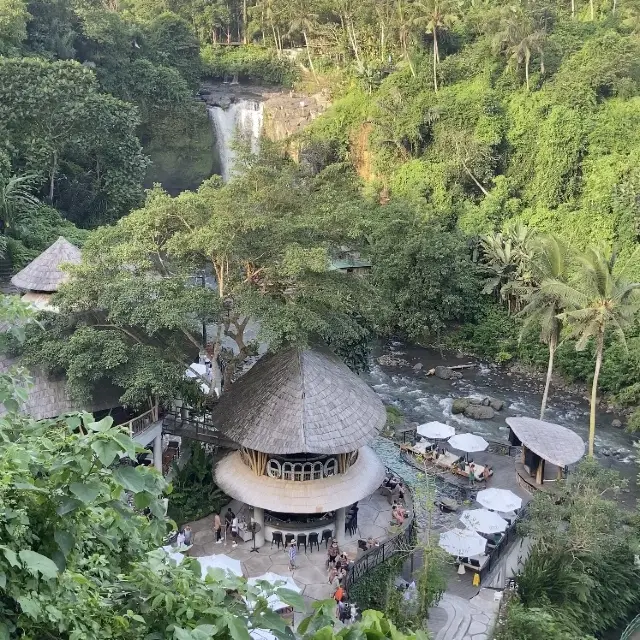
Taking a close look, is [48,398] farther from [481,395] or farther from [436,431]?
[481,395]

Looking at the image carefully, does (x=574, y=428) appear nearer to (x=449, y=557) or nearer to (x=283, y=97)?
(x=449, y=557)

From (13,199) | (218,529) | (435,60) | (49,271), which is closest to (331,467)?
(218,529)

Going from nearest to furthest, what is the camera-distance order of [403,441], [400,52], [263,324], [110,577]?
[110,577] < [263,324] < [403,441] < [400,52]

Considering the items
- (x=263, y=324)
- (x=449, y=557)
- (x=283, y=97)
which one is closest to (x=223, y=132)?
(x=283, y=97)

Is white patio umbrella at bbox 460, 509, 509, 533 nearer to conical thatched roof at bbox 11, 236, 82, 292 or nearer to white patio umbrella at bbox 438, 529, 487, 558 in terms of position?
white patio umbrella at bbox 438, 529, 487, 558

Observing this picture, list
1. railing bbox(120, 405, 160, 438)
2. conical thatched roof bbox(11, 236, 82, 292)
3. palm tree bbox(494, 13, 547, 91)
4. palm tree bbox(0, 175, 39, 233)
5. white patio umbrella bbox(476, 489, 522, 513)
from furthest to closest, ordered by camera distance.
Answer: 1. palm tree bbox(494, 13, 547, 91)
2. palm tree bbox(0, 175, 39, 233)
3. conical thatched roof bbox(11, 236, 82, 292)
4. white patio umbrella bbox(476, 489, 522, 513)
5. railing bbox(120, 405, 160, 438)

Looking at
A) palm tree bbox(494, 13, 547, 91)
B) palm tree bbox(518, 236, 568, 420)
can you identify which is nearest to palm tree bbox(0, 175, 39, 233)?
palm tree bbox(518, 236, 568, 420)
